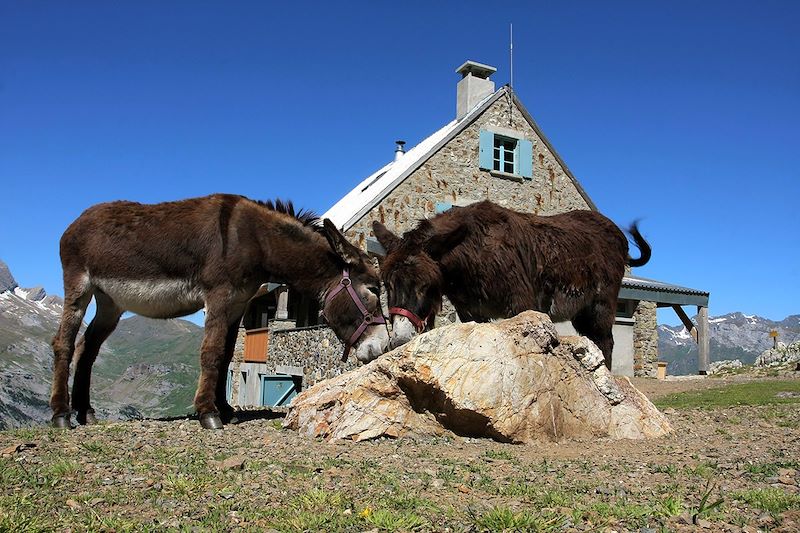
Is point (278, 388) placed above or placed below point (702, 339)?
below

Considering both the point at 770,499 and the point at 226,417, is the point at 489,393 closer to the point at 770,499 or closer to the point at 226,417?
the point at 770,499

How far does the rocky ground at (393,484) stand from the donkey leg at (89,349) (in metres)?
1.28

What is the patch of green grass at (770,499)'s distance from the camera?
3.04 metres

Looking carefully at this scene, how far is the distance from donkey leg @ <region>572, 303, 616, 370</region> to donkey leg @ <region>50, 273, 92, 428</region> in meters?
4.84

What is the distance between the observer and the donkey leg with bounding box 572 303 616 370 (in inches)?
240

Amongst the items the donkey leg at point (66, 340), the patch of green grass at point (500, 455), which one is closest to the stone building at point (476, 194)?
the donkey leg at point (66, 340)

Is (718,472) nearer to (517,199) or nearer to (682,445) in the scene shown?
(682,445)

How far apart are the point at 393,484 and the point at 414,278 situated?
2030mm

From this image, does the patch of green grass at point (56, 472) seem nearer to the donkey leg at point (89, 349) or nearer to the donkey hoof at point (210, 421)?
the donkey hoof at point (210, 421)

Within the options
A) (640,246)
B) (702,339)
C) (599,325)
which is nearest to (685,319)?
(702,339)

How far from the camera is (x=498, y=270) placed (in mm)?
5367

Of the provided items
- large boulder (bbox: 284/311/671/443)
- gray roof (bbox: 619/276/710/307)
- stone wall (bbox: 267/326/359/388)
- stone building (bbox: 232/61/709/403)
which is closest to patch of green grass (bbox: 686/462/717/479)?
large boulder (bbox: 284/311/671/443)

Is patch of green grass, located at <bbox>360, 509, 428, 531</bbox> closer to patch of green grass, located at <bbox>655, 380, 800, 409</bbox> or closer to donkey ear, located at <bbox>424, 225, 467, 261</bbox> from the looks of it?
donkey ear, located at <bbox>424, 225, 467, 261</bbox>

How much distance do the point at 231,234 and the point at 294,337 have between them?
1287 centimetres
